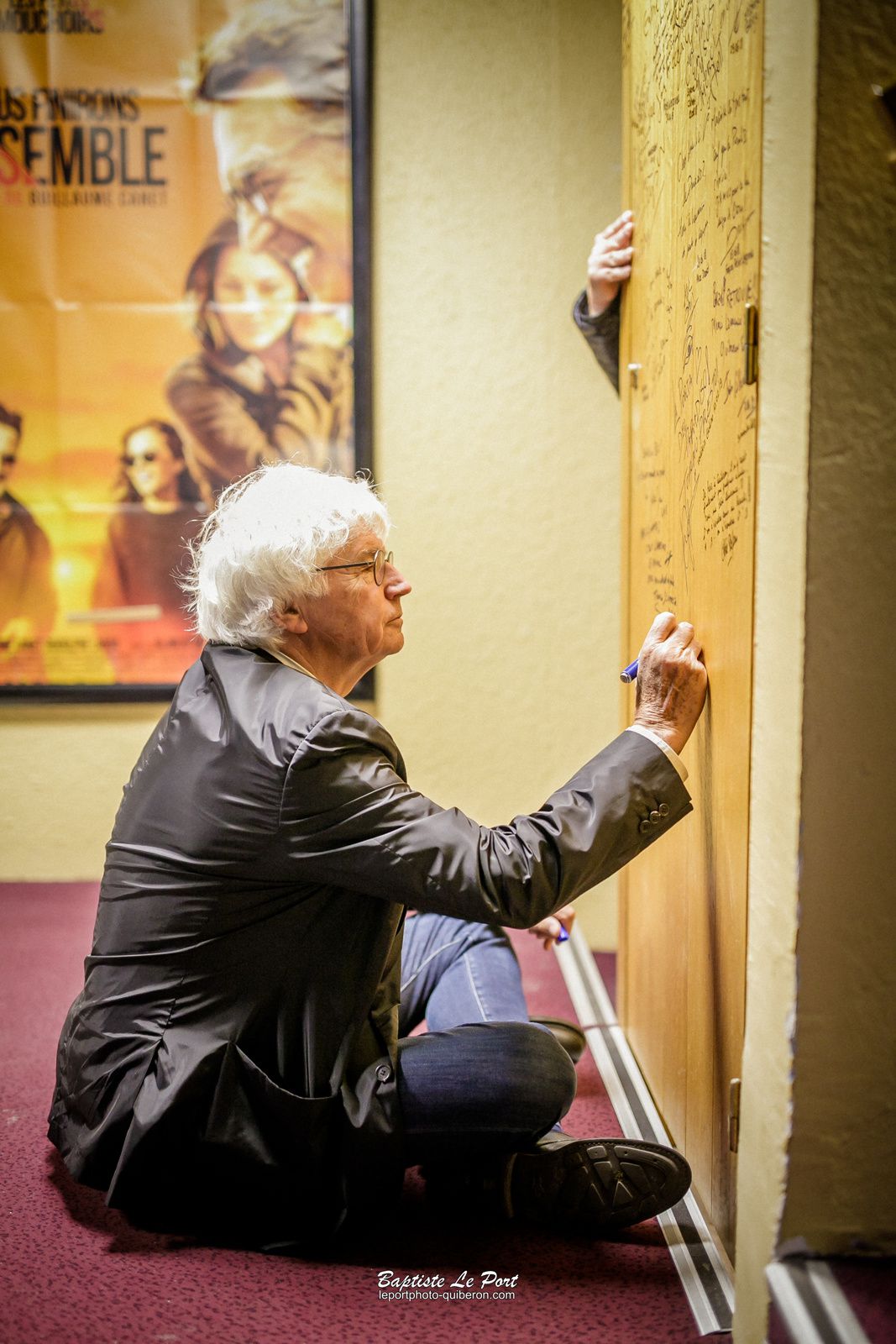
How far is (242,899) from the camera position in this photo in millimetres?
1417

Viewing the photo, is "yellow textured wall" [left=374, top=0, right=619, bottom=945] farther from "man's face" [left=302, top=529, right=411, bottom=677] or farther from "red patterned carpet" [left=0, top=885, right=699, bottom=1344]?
"red patterned carpet" [left=0, top=885, right=699, bottom=1344]

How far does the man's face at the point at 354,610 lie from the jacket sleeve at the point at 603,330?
767mm

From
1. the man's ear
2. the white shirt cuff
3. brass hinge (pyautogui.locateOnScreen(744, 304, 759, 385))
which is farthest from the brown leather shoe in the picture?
brass hinge (pyautogui.locateOnScreen(744, 304, 759, 385))

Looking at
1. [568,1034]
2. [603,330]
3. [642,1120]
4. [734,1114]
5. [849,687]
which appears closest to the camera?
[849,687]

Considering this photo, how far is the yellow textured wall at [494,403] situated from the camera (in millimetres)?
2875

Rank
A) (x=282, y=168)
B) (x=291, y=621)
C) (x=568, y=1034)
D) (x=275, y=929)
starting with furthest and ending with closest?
(x=282, y=168), (x=568, y=1034), (x=291, y=621), (x=275, y=929)

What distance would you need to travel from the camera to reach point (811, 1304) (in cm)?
101

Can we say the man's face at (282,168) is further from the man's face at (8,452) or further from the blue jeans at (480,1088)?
the blue jeans at (480,1088)

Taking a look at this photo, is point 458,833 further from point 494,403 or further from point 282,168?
point 282,168

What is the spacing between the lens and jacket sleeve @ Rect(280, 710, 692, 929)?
1.32 metres

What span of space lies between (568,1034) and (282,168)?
2289 millimetres

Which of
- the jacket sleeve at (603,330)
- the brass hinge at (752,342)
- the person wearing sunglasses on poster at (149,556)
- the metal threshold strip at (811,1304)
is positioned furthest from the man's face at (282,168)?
the metal threshold strip at (811,1304)

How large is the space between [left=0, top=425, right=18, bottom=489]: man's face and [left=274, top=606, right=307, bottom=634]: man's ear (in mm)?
1844

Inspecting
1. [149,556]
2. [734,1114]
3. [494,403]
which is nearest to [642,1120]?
[734,1114]
